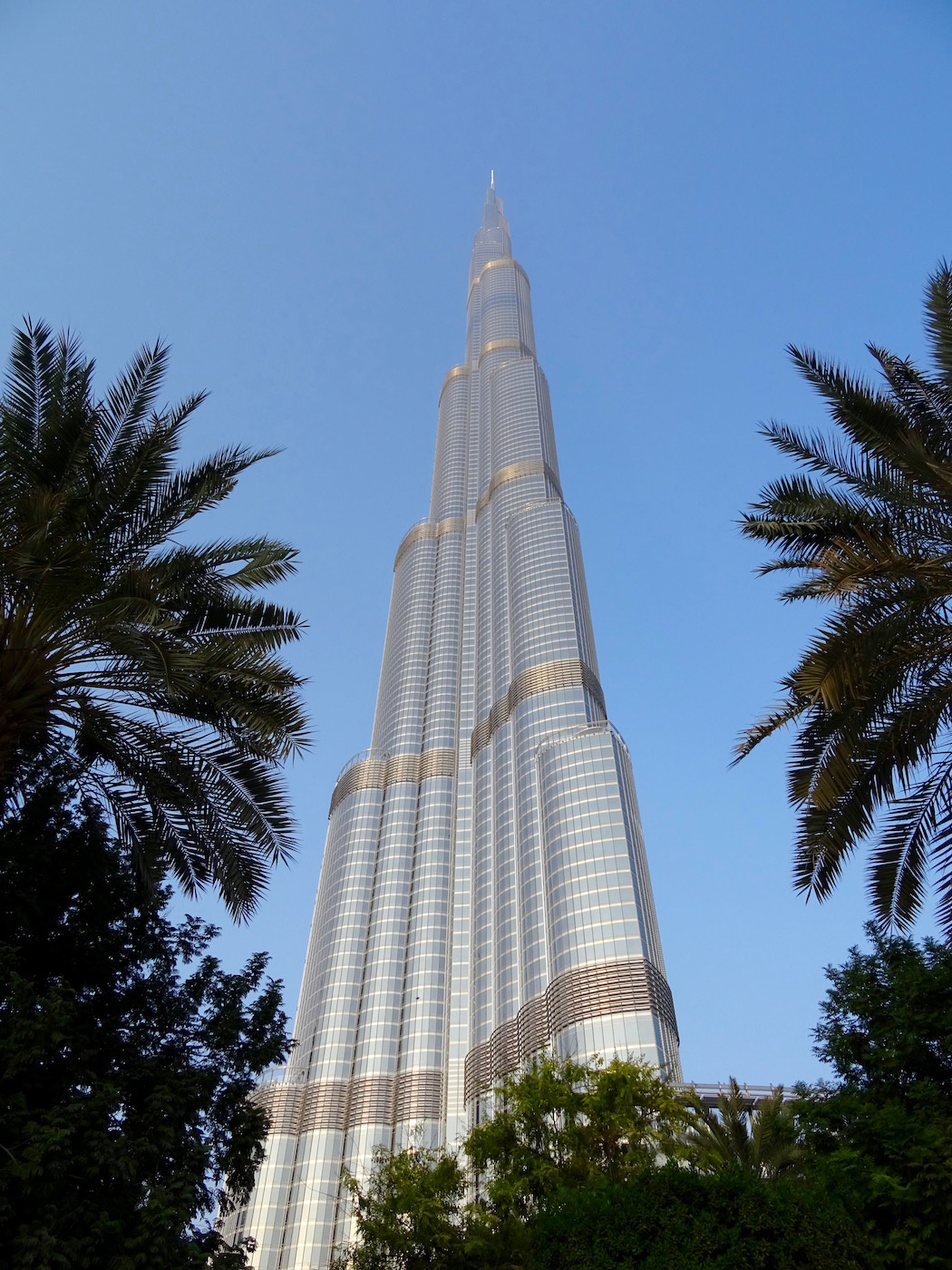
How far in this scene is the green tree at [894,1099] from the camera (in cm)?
1574

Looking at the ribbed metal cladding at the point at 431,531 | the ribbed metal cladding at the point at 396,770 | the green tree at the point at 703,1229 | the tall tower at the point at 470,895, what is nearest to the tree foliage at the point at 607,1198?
the green tree at the point at 703,1229

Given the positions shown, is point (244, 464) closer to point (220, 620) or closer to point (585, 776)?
point (220, 620)

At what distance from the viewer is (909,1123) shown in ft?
54.3

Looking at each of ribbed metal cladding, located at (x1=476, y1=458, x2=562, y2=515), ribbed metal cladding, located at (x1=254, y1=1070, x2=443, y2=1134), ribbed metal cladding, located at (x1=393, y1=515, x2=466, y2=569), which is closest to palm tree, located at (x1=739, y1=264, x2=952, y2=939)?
ribbed metal cladding, located at (x1=254, y1=1070, x2=443, y2=1134)

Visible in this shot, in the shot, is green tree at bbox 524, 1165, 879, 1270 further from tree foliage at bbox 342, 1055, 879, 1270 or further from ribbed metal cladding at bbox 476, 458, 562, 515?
ribbed metal cladding at bbox 476, 458, 562, 515

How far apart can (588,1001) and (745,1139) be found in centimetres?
7001

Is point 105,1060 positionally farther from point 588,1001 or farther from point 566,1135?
point 588,1001

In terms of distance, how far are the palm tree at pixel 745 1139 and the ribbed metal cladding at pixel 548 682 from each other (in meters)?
99.3

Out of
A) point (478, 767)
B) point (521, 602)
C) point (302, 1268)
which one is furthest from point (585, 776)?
point (302, 1268)

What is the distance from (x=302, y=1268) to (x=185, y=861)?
3972 inches

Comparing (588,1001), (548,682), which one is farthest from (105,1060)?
(548,682)

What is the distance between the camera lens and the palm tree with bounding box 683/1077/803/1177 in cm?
2309

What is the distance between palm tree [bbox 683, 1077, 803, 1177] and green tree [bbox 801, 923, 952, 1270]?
2627 mm

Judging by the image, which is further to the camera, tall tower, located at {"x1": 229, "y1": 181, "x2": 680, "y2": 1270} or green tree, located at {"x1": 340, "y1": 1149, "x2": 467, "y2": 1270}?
tall tower, located at {"x1": 229, "y1": 181, "x2": 680, "y2": 1270}
